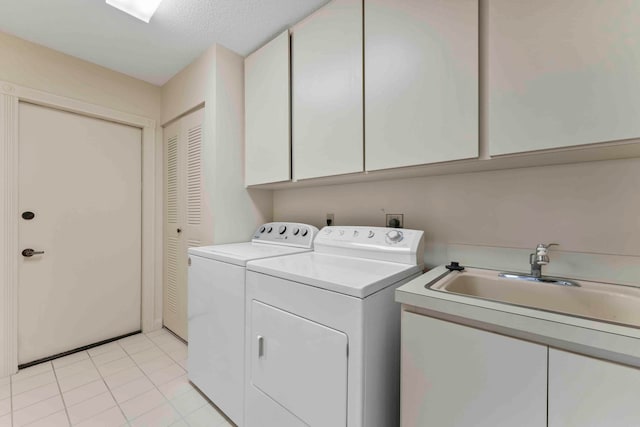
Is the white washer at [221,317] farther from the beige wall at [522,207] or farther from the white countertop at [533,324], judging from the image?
the white countertop at [533,324]

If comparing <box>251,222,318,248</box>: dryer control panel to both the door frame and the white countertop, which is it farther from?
the door frame

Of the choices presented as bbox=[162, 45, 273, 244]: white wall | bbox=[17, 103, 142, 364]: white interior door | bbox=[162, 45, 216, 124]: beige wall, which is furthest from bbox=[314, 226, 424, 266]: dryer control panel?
bbox=[17, 103, 142, 364]: white interior door

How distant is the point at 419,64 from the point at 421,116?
23cm

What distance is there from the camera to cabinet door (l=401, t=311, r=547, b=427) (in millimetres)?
736

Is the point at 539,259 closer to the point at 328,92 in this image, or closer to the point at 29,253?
the point at 328,92

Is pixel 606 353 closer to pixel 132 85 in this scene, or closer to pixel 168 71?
pixel 168 71

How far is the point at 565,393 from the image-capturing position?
0.69 meters

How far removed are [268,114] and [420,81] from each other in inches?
43.1

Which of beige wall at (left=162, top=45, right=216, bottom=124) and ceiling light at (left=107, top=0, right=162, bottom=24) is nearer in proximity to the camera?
ceiling light at (left=107, top=0, right=162, bottom=24)

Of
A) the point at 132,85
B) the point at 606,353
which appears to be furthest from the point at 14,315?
the point at 606,353

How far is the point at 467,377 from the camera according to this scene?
83 cm

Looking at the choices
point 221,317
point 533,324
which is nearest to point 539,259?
point 533,324

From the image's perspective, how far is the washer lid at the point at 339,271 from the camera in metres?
0.99

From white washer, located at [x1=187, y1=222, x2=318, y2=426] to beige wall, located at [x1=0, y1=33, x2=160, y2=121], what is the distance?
1789 mm
